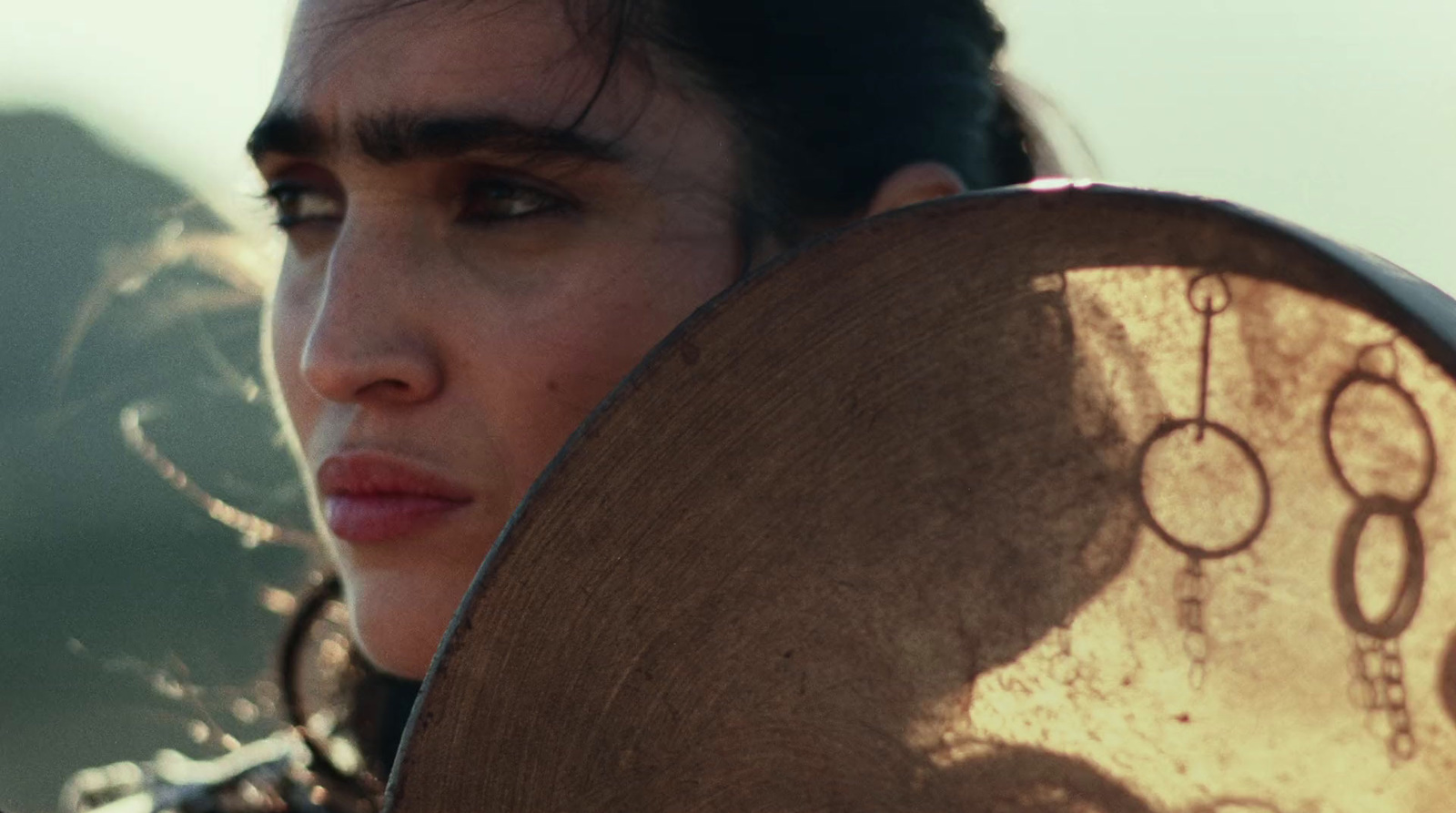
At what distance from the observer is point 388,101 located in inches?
57.6

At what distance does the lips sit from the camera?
1.43 m

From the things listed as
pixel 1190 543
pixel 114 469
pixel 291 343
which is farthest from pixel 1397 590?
pixel 114 469

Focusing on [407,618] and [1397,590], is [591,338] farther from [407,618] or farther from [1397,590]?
[1397,590]

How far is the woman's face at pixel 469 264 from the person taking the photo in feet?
4.67

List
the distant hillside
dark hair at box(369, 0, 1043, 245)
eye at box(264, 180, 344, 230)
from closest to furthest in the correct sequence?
dark hair at box(369, 0, 1043, 245)
eye at box(264, 180, 344, 230)
the distant hillside

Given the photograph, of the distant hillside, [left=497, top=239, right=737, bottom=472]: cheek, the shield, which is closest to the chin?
[left=497, top=239, right=737, bottom=472]: cheek

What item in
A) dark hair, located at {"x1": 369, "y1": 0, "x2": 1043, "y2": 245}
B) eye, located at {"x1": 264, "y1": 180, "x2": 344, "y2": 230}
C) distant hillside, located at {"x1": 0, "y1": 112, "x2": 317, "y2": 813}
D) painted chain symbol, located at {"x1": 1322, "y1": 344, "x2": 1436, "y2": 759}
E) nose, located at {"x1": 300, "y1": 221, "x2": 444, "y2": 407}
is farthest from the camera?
distant hillside, located at {"x1": 0, "y1": 112, "x2": 317, "y2": 813}

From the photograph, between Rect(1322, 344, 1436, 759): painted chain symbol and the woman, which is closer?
Rect(1322, 344, 1436, 759): painted chain symbol

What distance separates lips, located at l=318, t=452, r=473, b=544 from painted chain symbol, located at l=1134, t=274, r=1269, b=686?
68cm

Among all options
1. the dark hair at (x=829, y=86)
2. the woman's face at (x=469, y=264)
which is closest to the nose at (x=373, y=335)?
the woman's face at (x=469, y=264)

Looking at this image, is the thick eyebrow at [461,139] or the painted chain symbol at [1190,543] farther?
the thick eyebrow at [461,139]

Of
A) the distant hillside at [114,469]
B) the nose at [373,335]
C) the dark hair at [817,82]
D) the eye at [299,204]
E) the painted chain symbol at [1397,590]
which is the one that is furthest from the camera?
the distant hillside at [114,469]

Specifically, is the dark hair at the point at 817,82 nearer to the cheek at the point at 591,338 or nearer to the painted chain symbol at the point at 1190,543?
the cheek at the point at 591,338

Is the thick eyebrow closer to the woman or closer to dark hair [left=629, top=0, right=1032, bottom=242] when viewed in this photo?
the woman
